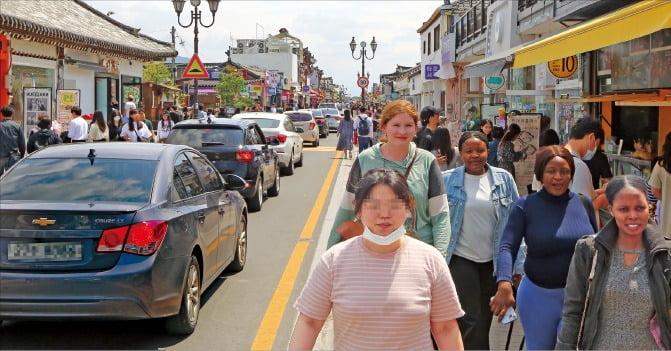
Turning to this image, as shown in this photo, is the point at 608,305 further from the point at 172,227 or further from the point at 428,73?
the point at 428,73

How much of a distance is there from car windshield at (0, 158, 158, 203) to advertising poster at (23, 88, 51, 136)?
459 inches

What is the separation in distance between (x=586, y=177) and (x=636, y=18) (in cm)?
156

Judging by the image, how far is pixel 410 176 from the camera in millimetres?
4531

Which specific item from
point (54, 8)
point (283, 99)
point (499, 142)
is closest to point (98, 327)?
point (499, 142)

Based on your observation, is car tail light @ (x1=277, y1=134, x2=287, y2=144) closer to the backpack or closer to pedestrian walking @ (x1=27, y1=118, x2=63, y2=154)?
the backpack

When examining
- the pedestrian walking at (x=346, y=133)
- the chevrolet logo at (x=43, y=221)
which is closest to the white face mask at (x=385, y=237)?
the chevrolet logo at (x=43, y=221)

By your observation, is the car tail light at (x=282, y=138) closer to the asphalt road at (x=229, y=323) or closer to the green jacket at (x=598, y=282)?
the asphalt road at (x=229, y=323)

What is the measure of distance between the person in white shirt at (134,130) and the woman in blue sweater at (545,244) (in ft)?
45.5

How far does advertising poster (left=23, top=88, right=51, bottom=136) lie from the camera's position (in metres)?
17.2

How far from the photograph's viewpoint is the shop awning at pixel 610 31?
5.81 m

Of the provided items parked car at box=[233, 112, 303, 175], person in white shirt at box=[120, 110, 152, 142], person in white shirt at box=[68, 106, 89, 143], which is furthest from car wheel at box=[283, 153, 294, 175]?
person in white shirt at box=[68, 106, 89, 143]

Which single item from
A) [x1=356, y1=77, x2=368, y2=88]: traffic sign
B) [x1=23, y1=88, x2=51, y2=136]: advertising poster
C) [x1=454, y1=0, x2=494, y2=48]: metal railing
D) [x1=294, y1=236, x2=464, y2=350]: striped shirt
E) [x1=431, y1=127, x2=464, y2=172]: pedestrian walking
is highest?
[x1=454, y1=0, x2=494, y2=48]: metal railing

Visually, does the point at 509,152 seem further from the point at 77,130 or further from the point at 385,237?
the point at 77,130

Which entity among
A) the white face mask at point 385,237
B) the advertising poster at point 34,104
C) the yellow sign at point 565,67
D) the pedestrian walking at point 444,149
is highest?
the yellow sign at point 565,67
